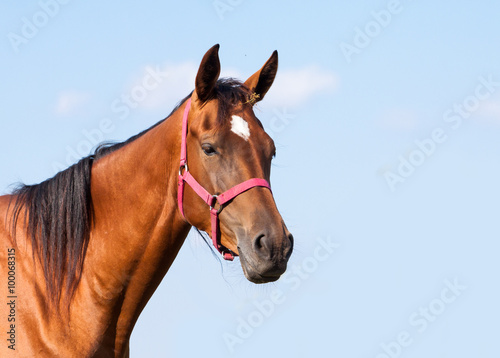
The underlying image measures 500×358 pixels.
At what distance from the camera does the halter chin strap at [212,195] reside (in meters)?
4.70

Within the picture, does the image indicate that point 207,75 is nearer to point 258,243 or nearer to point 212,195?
point 212,195

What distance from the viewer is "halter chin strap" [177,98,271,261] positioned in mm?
4703

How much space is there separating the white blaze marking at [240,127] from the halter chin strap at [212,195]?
15.0 inches

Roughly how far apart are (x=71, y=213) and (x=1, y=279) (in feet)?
2.55

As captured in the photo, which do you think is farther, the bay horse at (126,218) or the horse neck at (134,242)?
the horse neck at (134,242)

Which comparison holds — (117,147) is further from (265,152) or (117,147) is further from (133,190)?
(265,152)

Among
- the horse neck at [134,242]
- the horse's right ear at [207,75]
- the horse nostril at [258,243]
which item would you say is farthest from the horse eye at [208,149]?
the horse nostril at [258,243]

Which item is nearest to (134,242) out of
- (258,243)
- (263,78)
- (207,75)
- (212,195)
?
(212,195)

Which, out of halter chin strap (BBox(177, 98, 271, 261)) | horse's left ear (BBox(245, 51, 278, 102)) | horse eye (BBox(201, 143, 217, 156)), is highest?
horse's left ear (BBox(245, 51, 278, 102))

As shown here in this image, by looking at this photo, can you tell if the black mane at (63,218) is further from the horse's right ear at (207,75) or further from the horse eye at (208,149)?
the horse eye at (208,149)

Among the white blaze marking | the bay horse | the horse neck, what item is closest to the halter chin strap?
the bay horse

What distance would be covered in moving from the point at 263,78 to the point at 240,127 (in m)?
0.88

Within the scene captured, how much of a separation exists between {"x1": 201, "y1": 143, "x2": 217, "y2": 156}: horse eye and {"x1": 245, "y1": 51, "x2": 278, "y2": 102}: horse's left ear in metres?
0.83

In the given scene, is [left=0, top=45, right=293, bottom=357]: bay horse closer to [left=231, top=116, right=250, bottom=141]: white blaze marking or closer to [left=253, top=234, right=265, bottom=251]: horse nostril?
[left=231, top=116, right=250, bottom=141]: white blaze marking
